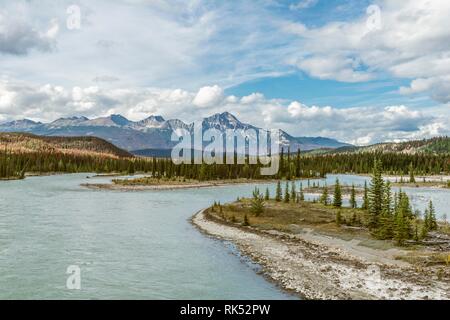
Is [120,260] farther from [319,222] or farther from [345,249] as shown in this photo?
[319,222]

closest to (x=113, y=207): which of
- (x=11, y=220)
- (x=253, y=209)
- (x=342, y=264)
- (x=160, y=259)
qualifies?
(x=11, y=220)

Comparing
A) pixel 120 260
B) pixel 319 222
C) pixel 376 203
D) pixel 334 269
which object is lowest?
pixel 334 269

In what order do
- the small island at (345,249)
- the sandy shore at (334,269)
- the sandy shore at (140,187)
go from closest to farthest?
the sandy shore at (334,269) → the small island at (345,249) → the sandy shore at (140,187)

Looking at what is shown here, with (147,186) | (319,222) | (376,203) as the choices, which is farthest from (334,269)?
(147,186)

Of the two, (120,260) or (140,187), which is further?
(140,187)

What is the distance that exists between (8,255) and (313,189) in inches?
4179

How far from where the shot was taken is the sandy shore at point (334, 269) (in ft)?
93.2

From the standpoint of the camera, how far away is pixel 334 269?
3450 centimetres

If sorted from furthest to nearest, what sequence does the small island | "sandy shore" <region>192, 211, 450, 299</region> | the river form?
1. the small island
2. the river
3. "sandy shore" <region>192, 211, 450, 299</region>

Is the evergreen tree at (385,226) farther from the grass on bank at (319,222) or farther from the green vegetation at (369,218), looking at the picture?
the grass on bank at (319,222)

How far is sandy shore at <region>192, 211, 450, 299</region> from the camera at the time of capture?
28422mm

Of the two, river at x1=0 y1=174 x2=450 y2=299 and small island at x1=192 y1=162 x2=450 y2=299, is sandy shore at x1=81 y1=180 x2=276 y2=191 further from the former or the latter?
small island at x1=192 y1=162 x2=450 y2=299

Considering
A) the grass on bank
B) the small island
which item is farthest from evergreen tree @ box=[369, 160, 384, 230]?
the grass on bank

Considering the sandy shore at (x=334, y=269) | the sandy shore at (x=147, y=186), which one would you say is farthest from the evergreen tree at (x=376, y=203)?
the sandy shore at (x=147, y=186)
